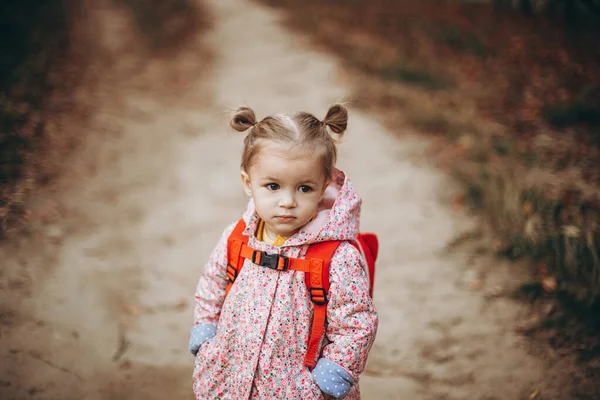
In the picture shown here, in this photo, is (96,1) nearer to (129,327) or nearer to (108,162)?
(108,162)

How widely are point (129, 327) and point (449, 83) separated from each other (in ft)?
20.1

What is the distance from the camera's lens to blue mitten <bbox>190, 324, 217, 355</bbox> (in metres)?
2.10

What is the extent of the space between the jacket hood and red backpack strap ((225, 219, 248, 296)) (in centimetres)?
4

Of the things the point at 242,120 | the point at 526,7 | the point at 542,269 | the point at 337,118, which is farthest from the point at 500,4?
the point at 242,120

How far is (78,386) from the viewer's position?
10.1 feet

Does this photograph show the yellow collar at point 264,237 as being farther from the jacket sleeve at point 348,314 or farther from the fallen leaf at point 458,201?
the fallen leaf at point 458,201

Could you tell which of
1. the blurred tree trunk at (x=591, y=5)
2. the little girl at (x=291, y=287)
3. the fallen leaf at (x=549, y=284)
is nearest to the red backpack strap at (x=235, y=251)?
the little girl at (x=291, y=287)

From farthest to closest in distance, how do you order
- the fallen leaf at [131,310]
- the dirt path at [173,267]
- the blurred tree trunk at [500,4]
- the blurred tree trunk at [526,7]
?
1. the blurred tree trunk at [500,4]
2. the blurred tree trunk at [526,7]
3. the fallen leaf at [131,310]
4. the dirt path at [173,267]

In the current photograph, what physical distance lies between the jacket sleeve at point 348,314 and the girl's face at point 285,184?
22 centimetres

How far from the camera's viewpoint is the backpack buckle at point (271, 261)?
1.90m

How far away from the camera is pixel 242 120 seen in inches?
78.3

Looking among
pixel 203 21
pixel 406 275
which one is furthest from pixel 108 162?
pixel 203 21

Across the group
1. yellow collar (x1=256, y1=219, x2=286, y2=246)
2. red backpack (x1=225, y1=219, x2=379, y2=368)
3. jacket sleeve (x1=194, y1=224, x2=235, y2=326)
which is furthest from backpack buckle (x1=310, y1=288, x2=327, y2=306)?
jacket sleeve (x1=194, y1=224, x2=235, y2=326)

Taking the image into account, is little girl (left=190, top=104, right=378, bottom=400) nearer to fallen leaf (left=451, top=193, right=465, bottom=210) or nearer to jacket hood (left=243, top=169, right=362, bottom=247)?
jacket hood (left=243, top=169, right=362, bottom=247)
